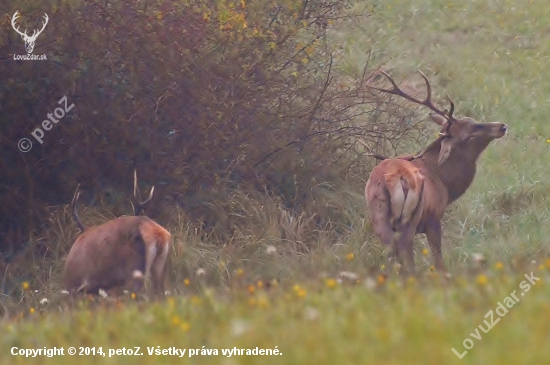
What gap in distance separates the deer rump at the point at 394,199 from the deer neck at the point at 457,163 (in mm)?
844

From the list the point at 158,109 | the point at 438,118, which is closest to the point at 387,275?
the point at 438,118

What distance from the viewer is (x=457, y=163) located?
9859 millimetres

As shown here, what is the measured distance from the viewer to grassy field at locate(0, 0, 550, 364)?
15.1 ft

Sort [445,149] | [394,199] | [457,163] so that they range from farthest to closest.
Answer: [457,163]
[445,149]
[394,199]

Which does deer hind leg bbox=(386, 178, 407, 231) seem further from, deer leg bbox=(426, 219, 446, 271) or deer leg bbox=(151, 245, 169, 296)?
deer leg bbox=(151, 245, 169, 296)

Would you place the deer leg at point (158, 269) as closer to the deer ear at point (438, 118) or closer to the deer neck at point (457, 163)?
the deer neck at point (457, 163)

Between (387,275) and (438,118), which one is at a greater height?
(438,118)

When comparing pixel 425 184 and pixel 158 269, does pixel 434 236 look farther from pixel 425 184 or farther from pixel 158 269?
pixel 158 269

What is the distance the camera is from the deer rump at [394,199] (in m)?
8.85

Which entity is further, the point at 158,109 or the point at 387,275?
the point at 158,109

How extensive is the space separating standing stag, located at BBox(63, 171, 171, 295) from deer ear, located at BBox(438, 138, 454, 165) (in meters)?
2.97

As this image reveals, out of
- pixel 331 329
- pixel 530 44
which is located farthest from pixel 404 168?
pixel 530 44

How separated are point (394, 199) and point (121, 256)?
2.36 meters

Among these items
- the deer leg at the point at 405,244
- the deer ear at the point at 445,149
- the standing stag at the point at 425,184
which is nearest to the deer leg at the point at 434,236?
the standing stag at the point at 425,184
